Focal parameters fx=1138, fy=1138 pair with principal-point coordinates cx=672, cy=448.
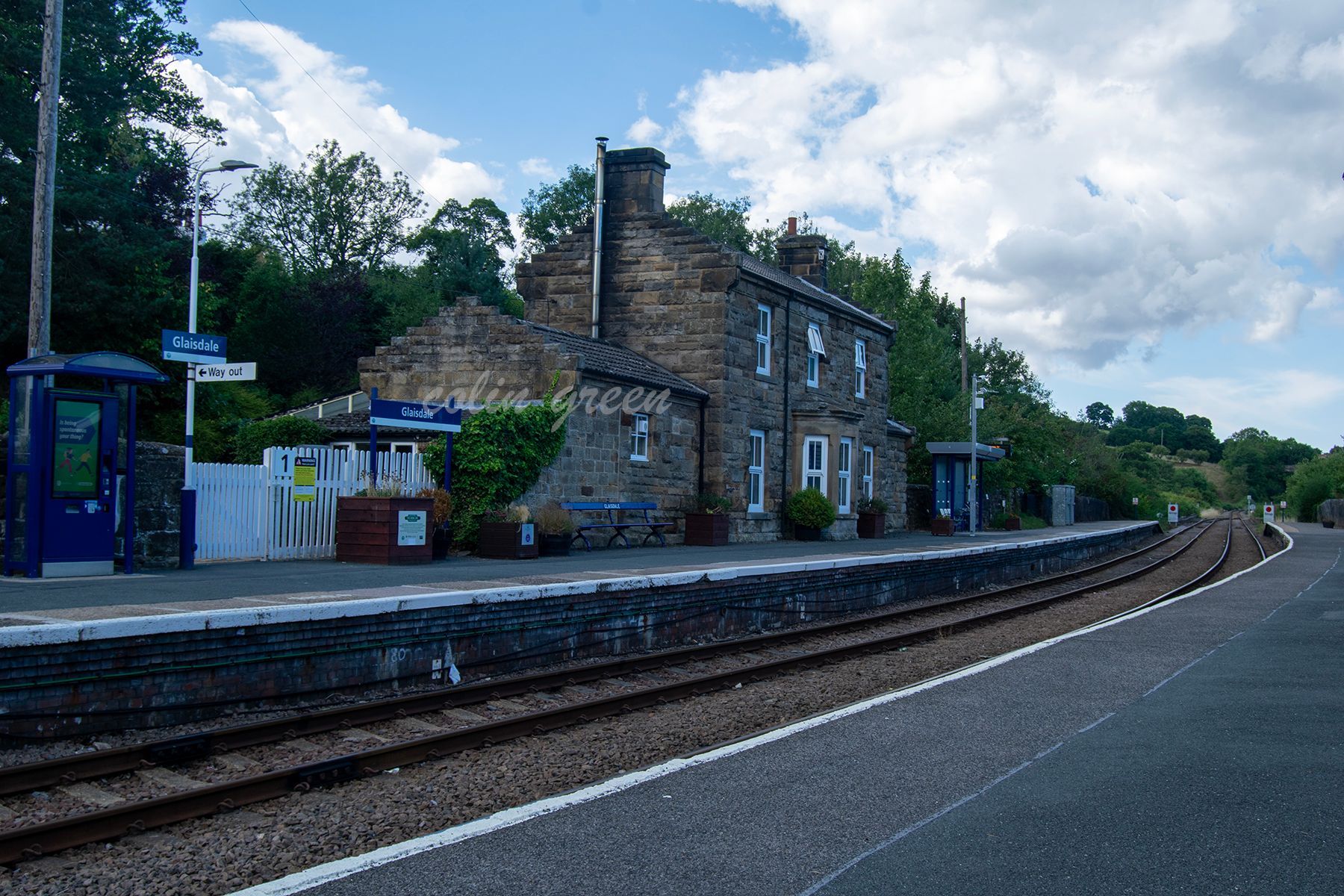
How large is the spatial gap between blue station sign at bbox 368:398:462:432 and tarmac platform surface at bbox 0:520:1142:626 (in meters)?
2.08

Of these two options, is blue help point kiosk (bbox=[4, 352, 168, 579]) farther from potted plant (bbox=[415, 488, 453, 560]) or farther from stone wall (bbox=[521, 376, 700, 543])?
stone wall (bbox=[521, 376, 700, 543])

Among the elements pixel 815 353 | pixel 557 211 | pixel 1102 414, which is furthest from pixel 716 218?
pixel 1102 414

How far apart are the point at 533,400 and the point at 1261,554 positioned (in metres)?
25.7

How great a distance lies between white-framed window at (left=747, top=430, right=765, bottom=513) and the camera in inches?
1017

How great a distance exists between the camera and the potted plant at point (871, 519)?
1204 inches

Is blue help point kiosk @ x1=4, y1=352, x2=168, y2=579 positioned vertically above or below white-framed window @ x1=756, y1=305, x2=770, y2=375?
below

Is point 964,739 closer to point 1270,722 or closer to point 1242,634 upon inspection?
point 1270,722

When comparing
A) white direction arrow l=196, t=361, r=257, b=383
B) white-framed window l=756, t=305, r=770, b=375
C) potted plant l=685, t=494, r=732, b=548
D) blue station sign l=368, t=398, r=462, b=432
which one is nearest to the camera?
white direction arrow l=196, t=361, r=257, b=383

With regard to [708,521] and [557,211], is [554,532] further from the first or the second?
[557,211]

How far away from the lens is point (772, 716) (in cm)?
909

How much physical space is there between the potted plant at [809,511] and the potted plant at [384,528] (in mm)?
12267

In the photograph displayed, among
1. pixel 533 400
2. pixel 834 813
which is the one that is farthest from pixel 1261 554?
pixel 834 813

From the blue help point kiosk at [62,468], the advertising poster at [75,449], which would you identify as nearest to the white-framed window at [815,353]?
the blue help point kiosk at [62,468]

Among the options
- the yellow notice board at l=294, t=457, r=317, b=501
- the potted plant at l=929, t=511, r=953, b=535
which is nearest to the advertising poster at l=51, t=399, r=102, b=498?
the yellow notice board at l=294, t=457, r=317, b=501
